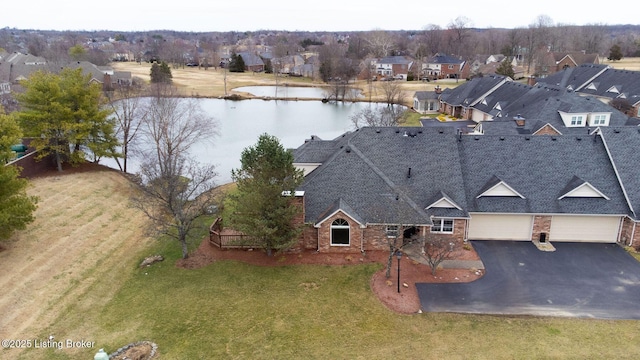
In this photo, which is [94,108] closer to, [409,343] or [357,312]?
[357,312]

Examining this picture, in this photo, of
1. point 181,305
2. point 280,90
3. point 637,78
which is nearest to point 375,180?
point 181,305

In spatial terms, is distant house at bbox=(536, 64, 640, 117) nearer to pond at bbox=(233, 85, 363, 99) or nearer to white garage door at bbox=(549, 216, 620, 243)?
white garage door at bbox=(549, 216, 620, 243)

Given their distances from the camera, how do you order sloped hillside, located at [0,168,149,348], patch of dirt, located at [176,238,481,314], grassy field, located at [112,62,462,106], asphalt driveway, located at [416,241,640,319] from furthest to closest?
1. grassy field, located at [112,62,462,106]
2. patch of dirt, located at [176,238,481,314]
3. sloped hillside, located at [0,168,149,348]
4. asphalt driveway, located at [416,241,640,319]

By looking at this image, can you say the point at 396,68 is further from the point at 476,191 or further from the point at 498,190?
the point at 498,190

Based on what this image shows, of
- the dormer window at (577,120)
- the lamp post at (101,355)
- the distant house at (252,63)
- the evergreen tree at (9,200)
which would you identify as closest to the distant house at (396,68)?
the distant house at (252,63)

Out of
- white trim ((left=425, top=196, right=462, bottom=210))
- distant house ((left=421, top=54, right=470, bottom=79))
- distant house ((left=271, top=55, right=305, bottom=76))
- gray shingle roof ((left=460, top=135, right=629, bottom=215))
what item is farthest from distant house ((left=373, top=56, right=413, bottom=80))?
white trim ((left=425, top=196, right=462, bottom=210))

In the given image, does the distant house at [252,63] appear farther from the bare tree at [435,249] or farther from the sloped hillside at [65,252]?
the bare tree at [435,249]

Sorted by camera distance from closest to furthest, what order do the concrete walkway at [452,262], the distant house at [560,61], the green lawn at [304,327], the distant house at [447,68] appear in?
the green lawn at [304,327] < the concrete walkway at [452,262] < the distant house at [560,61] < the distant house at [447,68]
